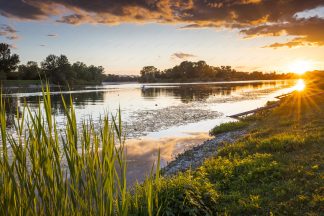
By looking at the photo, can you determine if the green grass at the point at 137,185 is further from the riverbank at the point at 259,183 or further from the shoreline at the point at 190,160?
the shoreline at the point at 190,160

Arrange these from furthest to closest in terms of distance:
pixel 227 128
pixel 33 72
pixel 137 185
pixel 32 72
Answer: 1. pixel 32 72
2. pixel 33 72
3. pixel 227 128
4. pixel 137 185

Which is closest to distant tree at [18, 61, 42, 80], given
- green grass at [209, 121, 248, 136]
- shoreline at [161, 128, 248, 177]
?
shoreline at [161, 128, 248, 177]

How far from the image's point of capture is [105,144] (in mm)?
3965

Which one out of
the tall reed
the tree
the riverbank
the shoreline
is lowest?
the shoreline

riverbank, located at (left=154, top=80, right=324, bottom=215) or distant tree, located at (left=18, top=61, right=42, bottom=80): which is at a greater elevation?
distant tree, located at (left=18, top=61, right=42, bottom=80)

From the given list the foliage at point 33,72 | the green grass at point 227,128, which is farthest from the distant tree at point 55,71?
the green grass at point 227,128

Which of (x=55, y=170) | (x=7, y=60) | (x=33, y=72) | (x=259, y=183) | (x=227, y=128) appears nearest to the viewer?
(x=55, y=170)

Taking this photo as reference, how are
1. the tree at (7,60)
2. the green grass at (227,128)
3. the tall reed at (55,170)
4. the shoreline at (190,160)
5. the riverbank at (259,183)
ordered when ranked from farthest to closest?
the tree at (7,60) < the green grass at (227,128) < the shoreline at (190,160) < the riverbank at (259,183) < the tall reed at (55,170)

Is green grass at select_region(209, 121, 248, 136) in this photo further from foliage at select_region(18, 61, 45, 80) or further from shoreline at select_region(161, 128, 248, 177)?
foliage at select_region(18, 61, 45, 80)

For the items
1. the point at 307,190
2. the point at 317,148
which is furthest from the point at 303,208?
the point at 317,148

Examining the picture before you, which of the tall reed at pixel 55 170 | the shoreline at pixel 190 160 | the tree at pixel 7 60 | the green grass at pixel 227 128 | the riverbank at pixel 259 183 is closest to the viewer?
the tall reed at pixel 55 170

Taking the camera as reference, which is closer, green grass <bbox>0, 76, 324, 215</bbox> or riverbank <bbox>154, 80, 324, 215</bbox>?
green grass <bbox>0, 76, 324, 215</bbox>

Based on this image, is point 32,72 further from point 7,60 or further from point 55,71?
point 7,60

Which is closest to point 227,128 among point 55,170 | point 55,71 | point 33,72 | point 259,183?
point 259,183
